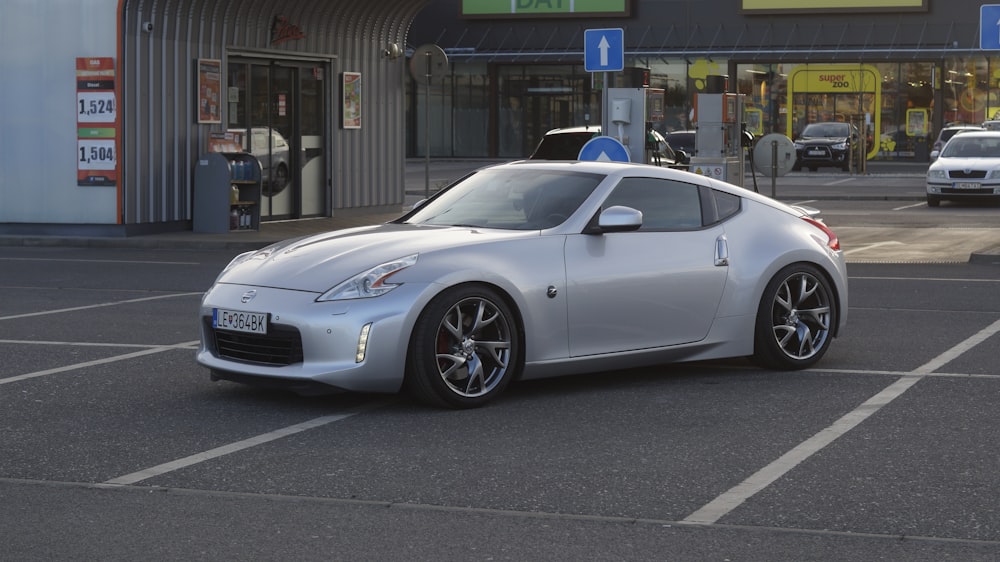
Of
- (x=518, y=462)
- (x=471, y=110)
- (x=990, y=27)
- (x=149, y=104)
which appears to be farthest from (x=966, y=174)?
(x=471, y=110)

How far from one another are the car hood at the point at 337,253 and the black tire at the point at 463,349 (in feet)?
1.15

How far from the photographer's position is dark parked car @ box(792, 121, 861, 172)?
44.8m

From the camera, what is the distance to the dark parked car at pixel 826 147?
44.8 m

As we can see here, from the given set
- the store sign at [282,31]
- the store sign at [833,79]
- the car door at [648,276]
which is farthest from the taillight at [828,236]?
the store sign at [833,79]

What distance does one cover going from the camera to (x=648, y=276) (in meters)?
8.62

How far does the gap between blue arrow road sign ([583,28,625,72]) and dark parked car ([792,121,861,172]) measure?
25830 millimetres

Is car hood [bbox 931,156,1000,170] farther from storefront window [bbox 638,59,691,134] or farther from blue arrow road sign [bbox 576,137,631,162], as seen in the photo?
storefront window [bbox 638,59,691,134]

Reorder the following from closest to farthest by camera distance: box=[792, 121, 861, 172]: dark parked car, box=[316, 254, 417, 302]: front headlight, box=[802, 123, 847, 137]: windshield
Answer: box=[316, 254, 417, 302]: front headlight → box=[792, 121, 861, 172]: dark parked car → box=[802, 123, 847, 137]: windshield

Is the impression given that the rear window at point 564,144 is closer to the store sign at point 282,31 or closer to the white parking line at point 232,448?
the store sign at point 282,31

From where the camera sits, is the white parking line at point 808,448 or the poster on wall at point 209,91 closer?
the white parking line at point 808,448

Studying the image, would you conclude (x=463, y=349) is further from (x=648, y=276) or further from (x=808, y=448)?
(x=808, y=448)

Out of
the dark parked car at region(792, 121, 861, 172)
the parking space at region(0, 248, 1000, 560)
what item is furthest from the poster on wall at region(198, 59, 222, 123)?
the dark parked car at region(792, 121, 861, 172)

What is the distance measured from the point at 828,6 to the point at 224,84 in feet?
109

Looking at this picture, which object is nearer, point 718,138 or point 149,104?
point 718,138
